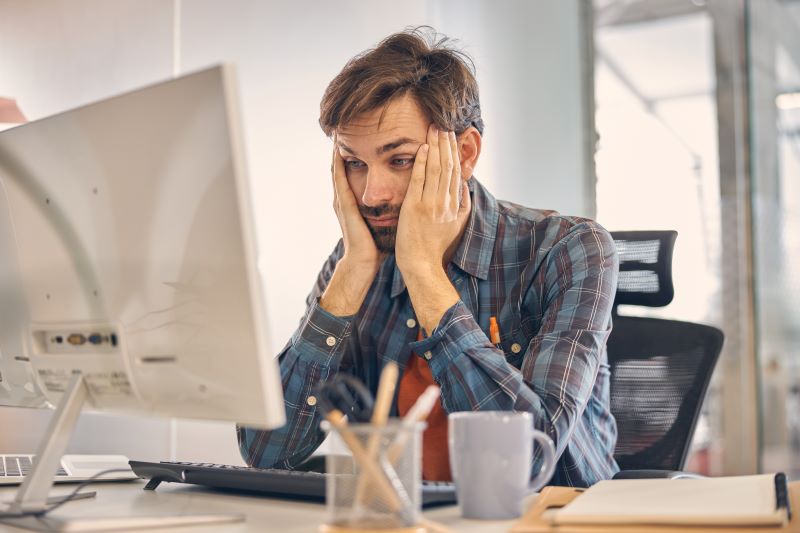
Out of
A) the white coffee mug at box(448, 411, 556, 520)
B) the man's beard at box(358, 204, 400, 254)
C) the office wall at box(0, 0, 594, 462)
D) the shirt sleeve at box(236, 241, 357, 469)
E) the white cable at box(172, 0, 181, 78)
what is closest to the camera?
the white coffee mug at box(448, 411, 556, 520)

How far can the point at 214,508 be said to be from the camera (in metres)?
0.97

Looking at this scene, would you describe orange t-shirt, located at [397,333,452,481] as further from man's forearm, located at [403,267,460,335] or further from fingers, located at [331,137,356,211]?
fingers, located at [331,137,356,211]

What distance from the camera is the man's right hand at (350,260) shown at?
1464 millimetres

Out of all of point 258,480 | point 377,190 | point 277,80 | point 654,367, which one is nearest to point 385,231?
point 377,190

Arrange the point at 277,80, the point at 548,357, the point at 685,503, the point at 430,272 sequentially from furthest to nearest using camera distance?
the point at 277,80
the point at 430,272
the point at 548,357
the point at 685,503

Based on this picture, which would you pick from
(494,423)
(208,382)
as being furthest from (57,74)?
(494,423)

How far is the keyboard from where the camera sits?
121 centimetres

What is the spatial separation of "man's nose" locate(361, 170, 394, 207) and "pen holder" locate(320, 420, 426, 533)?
0.83m

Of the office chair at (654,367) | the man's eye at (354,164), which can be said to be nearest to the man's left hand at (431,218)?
the man's eye at (354,164)

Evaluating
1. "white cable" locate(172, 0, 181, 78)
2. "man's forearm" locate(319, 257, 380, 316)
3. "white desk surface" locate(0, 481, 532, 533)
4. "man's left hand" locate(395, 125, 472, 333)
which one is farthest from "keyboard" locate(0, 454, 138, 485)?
"white cable" locate(172, 0, 181, 78)

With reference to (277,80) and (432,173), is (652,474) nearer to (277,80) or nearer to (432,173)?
(432,173)

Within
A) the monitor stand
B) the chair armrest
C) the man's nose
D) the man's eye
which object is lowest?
the chair armrest

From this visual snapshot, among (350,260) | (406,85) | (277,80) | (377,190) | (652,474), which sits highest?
(277,80)

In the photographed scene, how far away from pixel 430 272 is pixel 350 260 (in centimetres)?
18
